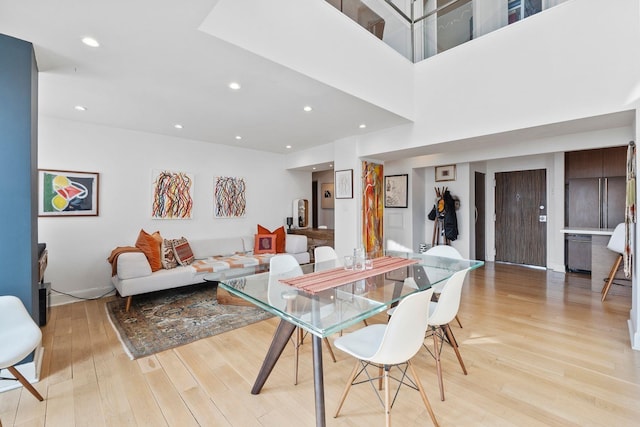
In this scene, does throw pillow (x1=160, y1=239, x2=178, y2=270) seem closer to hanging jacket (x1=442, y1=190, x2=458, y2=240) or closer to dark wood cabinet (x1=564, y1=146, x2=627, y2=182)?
hanging jacket (x1=442, y1=190, x2=458, y2=240)

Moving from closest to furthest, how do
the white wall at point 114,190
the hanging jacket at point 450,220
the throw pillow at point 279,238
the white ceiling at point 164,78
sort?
1. the white ceiling at point 164,78
2. the white wall at point 114,190
3. the throw pillow at point 279,238
4. the hanging jacket at point 450,220

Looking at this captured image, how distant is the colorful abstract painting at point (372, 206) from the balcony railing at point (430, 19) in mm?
1753

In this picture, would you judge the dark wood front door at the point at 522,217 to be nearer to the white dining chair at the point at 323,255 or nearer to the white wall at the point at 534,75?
the white wall at the point at 534,75

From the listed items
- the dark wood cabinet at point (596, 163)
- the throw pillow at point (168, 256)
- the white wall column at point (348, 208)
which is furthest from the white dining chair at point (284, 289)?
the dark wood cabinet at point (596, 163)

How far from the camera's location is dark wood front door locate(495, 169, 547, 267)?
5508 millimetres

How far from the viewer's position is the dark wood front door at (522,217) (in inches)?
217

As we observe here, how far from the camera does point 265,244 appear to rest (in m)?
5.07

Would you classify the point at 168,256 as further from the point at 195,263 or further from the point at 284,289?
the point at 284,289

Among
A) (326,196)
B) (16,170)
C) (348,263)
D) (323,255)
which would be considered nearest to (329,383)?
(348,263)

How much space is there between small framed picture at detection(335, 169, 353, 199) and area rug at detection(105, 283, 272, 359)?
239cm

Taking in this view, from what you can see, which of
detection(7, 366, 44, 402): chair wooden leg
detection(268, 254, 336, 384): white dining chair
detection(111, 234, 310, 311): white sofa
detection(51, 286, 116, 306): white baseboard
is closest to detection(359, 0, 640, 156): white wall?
detection(268, 254, 336, 384): white dining chair

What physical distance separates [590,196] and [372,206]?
12.0 feet

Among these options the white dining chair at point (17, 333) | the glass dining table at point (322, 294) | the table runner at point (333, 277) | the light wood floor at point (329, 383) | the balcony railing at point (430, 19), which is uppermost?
the balcony railing at point (430, 19)

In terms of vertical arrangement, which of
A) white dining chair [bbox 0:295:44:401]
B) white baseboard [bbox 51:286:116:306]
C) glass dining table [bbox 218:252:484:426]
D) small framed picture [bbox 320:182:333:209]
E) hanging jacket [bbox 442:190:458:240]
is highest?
small framed picture [bbox 320:182:333:209]
